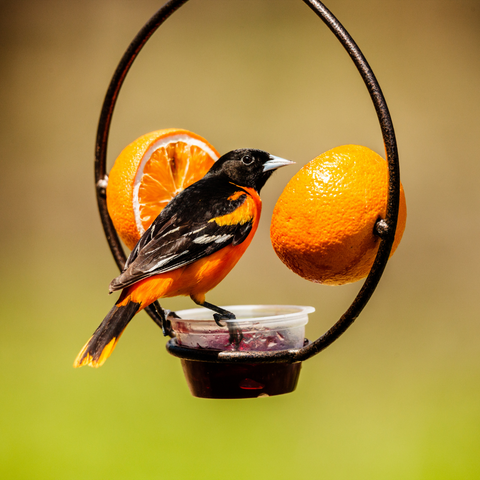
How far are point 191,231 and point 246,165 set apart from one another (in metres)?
0.24

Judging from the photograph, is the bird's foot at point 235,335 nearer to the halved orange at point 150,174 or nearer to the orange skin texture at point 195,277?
the orange skin texture at point 195,277

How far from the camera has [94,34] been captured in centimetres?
524

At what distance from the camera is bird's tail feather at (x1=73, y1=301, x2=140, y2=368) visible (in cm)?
102

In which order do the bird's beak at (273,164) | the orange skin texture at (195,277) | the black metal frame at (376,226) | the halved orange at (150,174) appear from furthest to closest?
the halved orange at (150,174)
the bird's beak at (273,164)
the orange skin texture at (195,277)
the black metal frame at (376,226)

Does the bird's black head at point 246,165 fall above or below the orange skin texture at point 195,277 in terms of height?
above

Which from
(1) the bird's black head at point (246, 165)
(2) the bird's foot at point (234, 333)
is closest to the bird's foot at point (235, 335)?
(2) the bird's foot at point (234, 333)

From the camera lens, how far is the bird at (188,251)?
105 centimetres

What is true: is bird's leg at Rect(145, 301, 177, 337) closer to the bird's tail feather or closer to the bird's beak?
the bird's tail feather

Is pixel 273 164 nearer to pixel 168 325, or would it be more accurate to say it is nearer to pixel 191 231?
pixel 191 231

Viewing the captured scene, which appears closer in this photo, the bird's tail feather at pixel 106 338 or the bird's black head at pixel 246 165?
the bird's tail feather at pixel 106 338

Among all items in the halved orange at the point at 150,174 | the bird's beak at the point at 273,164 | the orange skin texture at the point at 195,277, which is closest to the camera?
the orange skin texture at the point at 195,277

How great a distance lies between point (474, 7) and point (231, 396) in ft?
14.9

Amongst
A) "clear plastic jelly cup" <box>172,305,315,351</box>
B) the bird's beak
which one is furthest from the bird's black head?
"clear plastic jelly cup" <box>172,305,315,351</box>

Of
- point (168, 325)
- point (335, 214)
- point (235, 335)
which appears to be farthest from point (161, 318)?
point (335, 214)
